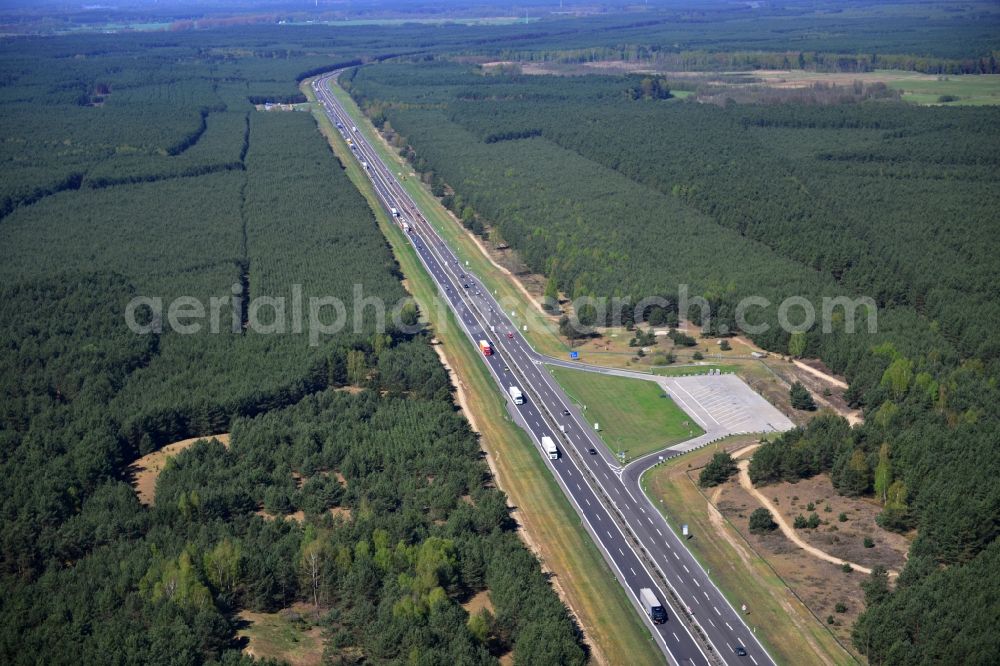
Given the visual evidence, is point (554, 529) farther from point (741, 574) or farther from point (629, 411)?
point (629, 411)

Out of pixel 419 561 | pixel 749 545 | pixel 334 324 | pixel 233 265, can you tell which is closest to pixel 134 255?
pixel 233 265

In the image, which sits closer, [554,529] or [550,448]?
[554,529]

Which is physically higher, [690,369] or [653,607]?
[690,369]

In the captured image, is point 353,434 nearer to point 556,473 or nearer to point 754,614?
point 556,473

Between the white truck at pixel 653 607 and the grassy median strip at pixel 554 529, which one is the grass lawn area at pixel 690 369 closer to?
the grassy median strip at pixel 554 529

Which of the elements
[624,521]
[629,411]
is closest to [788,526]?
[624,521]

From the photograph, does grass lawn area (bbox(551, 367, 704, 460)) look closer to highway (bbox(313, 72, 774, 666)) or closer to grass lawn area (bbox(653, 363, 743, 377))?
highway (bbox(313, 72, 774, 666))

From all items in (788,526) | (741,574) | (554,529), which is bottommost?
(554,529)
